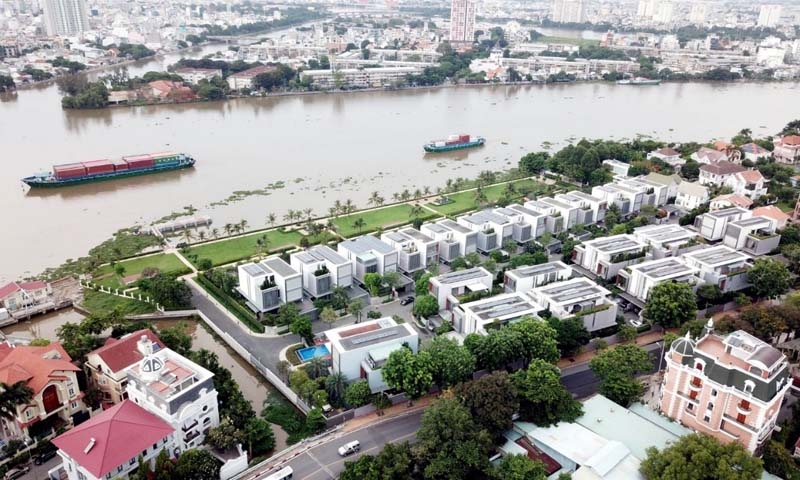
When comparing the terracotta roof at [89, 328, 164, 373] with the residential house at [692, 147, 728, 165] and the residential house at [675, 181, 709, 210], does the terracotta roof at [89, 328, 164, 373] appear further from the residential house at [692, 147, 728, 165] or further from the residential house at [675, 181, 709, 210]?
the residential house at [692, 147, 728, 165]

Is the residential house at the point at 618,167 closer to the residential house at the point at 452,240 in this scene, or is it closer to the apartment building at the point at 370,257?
the residential house at the point at 452,240

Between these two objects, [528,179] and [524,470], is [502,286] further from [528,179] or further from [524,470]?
[528,179]

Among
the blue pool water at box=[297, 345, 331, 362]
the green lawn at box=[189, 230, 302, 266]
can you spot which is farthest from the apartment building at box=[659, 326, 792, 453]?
the green lawn at box=[189, 230, 302, 266]

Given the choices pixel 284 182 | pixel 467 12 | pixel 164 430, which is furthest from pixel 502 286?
pixel 467 12

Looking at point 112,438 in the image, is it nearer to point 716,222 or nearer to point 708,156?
point 716,222

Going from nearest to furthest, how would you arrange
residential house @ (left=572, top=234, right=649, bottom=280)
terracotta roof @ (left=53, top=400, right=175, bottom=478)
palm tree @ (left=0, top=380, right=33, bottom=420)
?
terracotta roof @ (left=53, top=400, right=175, bottom=478) < palm tree @ (left=0, top=380, right=33, bottom=420) < residential house @ (left=572, top=234, right=649, bottom=280)

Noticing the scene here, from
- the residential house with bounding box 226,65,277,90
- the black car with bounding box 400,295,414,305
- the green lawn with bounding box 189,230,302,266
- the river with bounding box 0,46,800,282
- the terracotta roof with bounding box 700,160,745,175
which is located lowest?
the black car with bounding box 400,295,414,305
